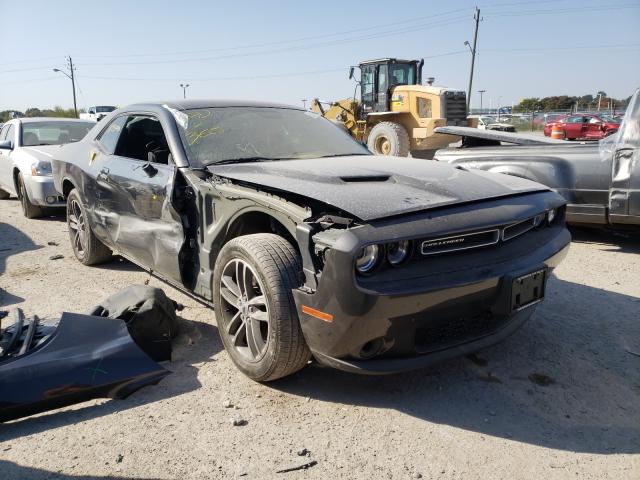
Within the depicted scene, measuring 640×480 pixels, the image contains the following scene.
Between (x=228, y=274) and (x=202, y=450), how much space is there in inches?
39.4

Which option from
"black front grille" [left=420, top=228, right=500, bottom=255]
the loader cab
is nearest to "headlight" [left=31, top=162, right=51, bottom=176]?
"black front grille" [left=420, top=228, right=500, bottom=255]

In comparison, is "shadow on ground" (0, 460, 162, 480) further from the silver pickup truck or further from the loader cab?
the loader cab

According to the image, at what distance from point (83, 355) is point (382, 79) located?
41.4ft

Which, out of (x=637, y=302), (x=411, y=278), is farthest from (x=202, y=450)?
(x=637, y=302)

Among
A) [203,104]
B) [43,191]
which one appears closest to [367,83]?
[43,191]

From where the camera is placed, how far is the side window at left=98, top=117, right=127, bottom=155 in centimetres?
447

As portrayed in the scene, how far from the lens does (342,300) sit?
89.3 inches

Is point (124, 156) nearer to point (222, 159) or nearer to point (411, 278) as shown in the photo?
point (222, 159)

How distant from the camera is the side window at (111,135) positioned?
4473mm

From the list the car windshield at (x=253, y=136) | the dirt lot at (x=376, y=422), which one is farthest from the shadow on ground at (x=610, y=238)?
the car windshield at (x=253, y=136)

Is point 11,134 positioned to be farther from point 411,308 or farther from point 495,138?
point 411,308

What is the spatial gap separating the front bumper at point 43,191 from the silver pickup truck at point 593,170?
536 cm

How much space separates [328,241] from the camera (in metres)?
2.34

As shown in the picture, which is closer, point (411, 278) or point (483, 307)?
point (411, 278)
